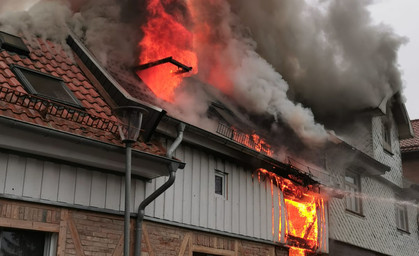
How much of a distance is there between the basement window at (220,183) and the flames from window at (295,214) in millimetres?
1061

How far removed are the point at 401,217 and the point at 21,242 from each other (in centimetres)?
1475

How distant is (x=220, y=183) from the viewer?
11.2m

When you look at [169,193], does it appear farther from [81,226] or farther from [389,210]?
[389,210]

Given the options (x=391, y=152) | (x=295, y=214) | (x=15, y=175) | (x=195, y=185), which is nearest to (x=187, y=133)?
(x=195, y=185)

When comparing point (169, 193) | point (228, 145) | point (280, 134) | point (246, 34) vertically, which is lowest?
point (169, 193)

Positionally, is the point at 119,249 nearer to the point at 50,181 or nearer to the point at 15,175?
the point at 50,181

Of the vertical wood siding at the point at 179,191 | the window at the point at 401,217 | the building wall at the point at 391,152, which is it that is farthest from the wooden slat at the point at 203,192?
the window at the point at 401,217

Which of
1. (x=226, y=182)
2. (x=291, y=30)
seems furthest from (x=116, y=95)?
(x=291, y=30)

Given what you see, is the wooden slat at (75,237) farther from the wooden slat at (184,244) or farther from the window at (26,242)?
the wooden slat at (184,244)

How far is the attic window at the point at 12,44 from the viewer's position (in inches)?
359

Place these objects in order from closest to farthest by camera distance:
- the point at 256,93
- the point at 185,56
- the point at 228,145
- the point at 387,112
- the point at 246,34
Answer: the point at 228,145, the point at 185,56, the point at 256,93, the point at 246,34, the point at 387,112

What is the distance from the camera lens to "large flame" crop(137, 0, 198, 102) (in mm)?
11297

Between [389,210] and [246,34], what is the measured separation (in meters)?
7.71

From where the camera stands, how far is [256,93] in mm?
12938
